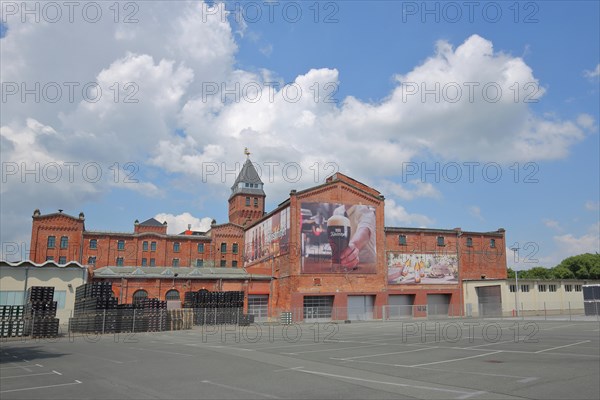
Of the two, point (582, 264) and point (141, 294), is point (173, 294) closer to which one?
point (141, 294)

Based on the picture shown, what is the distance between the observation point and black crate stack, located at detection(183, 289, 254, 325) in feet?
151

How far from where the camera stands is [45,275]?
44594 millimetres

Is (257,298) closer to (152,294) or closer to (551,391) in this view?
(152,294)

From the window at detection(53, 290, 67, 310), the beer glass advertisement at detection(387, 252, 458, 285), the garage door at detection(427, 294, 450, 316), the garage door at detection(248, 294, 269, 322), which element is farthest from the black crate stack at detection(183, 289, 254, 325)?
the garage door at detection(427, 294, 450, 316)

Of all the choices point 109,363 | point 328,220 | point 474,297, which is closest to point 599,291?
point 474,297

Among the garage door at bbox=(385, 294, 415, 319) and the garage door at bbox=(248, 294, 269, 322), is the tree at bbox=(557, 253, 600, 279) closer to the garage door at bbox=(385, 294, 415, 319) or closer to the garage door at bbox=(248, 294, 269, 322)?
the garage door at bbox=(385, 294, 415, 319)

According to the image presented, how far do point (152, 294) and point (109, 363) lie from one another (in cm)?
4098

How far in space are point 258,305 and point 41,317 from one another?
2866cm

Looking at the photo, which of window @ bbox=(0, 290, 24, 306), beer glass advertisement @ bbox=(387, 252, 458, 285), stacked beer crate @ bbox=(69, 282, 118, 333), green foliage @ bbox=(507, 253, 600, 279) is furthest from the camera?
green foliage @ bbox=(507, 253, 600, 279)

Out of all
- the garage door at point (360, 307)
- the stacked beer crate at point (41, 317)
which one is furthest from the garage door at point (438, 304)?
the stacked beer crate at point (41, 317)

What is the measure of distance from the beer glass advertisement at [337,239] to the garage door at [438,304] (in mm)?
9592

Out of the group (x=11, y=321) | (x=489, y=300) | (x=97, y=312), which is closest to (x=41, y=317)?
(x=11, y=321)

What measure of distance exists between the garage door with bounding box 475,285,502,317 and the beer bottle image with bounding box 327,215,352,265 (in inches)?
711

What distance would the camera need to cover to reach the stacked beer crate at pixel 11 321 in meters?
33.2
